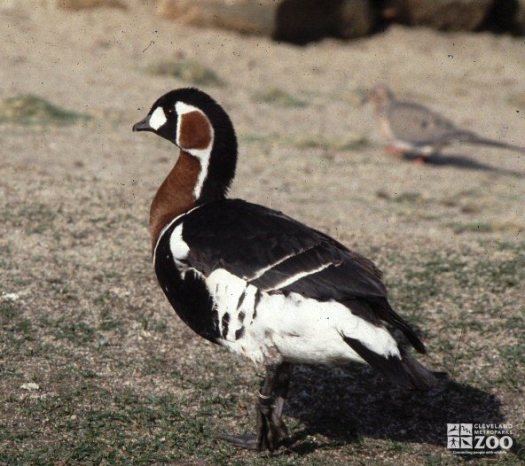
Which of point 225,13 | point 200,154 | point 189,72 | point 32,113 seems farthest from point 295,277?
point 225,13

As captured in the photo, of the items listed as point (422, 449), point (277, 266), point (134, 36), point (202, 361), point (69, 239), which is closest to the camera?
point (277, 266)

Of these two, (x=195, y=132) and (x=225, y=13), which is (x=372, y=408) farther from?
(x=225, y=13)

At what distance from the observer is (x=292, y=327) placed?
450 cm

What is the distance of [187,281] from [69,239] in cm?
259

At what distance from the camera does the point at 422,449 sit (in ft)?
A: 16.5

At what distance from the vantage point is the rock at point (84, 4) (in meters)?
14.2

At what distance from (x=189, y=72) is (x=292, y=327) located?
8716mm

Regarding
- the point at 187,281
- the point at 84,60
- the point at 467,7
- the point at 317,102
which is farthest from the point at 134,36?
the point at 187,281

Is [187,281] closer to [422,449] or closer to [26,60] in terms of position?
[422,449]

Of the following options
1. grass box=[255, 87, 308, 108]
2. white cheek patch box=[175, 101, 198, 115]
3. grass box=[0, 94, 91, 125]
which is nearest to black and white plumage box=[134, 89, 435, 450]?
white cheek patch box=[175, 101, 198, 115]

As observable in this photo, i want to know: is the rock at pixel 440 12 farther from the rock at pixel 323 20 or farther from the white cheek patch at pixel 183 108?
the white cheek patch at pixel 183 108

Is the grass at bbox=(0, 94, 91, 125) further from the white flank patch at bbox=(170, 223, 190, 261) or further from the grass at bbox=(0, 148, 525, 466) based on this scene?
the white flank patch at bbox=(170, 223, 190, 261)

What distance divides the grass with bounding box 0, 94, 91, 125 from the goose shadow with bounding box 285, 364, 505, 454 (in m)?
5.51

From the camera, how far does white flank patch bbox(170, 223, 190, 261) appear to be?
4.79 meters
